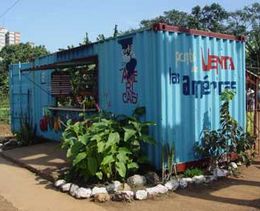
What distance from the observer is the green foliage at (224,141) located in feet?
28.3

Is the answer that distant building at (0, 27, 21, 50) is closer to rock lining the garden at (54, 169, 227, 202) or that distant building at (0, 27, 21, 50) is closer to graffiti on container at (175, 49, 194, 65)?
graffiti on container at (175, 49, 194, 65)

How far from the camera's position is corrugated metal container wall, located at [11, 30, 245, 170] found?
8.12 metres

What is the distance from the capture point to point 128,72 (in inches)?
345

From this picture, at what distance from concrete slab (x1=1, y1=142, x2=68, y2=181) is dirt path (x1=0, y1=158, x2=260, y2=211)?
35 centimetres

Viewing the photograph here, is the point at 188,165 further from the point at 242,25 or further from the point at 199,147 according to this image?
the point at 242,25

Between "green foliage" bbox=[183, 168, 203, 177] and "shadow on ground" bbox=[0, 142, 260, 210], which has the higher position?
"green foliage" bbox=[183, 168, 203, 177]

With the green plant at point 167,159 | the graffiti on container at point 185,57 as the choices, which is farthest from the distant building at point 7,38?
the green plant at point 167,159

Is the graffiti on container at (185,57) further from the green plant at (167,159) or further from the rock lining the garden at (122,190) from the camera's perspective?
the rock lining the garden at (122,190)

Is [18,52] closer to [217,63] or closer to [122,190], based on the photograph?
[217,63]

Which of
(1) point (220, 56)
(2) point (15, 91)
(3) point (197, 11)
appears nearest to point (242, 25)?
(3) point (197, 11)

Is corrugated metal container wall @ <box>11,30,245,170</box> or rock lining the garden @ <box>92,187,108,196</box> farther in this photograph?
corrugated metal container wall @ <box>11,30,245,170</box>

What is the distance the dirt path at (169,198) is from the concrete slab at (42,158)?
352 millimetres

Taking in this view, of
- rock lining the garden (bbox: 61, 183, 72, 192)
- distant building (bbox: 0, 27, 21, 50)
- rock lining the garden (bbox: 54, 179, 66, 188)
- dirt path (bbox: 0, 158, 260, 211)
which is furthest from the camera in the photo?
distant building (bbox: 0, 27, 21, 50)

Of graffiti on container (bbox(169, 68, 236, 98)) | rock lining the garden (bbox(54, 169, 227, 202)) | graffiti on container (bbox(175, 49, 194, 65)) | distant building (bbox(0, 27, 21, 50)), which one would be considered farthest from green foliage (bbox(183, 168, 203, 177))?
distant building (bbox(0, 27, 21, 50))
